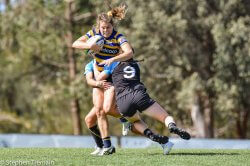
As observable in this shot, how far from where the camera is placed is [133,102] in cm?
1012

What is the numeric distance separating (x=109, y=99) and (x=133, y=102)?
1.50 feet

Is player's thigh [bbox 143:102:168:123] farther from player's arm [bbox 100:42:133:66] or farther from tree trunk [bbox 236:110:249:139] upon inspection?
tree trunk [bbox 236:110:249:139]

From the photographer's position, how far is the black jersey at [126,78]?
1023 centimetres

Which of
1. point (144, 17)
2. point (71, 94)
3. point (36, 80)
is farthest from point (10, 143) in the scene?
point (36, 80)

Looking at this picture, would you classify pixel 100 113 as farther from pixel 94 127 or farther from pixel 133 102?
pixel 94 127

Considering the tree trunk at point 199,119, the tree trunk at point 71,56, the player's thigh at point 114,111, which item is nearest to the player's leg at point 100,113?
the player's thigh at point 114,111

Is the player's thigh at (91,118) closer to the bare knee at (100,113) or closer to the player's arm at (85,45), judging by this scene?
the bare knee at (100,113)

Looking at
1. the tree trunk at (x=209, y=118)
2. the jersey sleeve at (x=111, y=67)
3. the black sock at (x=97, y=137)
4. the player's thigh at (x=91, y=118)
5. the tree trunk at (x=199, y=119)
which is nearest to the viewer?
the jersey sleeve at (x=111, y=67)

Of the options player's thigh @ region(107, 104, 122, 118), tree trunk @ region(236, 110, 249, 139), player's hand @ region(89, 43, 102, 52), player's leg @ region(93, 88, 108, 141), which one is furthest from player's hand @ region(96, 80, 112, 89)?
tree trunk @ region(236, 110, 249, 139)

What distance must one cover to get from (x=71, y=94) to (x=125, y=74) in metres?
25.9

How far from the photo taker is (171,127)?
32.3 feet

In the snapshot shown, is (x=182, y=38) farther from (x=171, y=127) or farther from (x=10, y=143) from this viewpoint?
(x=171, y=127)

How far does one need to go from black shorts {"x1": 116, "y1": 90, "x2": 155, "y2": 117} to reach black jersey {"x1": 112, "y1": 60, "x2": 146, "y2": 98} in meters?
0.07

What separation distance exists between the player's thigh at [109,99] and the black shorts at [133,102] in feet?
0.75
